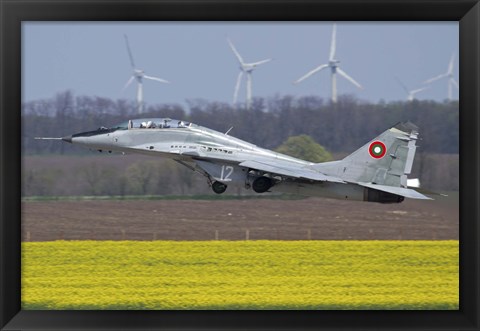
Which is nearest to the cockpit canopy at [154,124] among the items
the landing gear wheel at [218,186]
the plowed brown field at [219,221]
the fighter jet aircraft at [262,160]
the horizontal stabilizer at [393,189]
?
the fighter jet aircraft at [262,160]

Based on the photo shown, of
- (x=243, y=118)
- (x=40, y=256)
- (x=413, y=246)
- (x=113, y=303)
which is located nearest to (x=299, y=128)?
(x=243, y=118)

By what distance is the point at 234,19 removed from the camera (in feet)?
34.9

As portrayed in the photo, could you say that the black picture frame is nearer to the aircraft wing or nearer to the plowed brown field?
the aircraft wing

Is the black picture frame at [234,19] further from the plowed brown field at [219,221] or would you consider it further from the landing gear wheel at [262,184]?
the plowed brown field at [219,221]

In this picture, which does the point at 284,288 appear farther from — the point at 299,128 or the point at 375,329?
the point at 299,128

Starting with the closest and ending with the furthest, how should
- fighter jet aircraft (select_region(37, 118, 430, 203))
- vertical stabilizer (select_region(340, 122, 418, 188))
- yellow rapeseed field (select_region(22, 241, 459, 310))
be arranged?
1. yellow rapeseed field (select_region(22, 241, 459, 310))
2. fighter jet aircraft (select_region(37, 118, 430, 203))
3. vertical stabilizer (select_region(340, 122, 418, 188))

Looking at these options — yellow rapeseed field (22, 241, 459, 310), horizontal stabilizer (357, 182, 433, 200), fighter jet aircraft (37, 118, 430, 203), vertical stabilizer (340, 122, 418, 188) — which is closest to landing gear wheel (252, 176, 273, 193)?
fighter jet aircraft (37, 118, 430, 203)

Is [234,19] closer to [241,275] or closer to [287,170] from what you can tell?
[287,170]

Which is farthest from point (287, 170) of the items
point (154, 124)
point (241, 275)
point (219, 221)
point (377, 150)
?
point (219, 221)

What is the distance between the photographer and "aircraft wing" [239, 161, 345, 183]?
2242 cm

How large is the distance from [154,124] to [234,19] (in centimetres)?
1323

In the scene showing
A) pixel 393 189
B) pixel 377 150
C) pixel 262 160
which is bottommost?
pixel 393 189

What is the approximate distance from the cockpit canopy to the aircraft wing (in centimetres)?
201

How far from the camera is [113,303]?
2003cm
